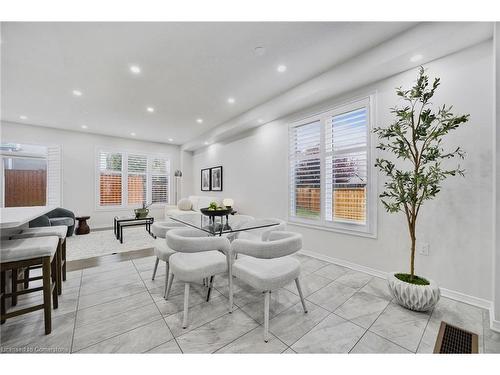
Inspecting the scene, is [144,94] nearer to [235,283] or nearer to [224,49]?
[224,49]

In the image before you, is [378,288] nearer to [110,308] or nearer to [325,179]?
[325,179]

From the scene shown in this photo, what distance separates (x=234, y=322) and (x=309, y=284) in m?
1.12

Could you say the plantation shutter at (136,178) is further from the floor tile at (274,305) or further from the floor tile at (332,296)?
the floor tile at (332,296)

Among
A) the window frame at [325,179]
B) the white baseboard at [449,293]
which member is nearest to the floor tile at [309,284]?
the white baseboard at [449,293]

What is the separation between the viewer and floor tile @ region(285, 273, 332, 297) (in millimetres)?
2296

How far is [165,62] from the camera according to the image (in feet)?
8.60

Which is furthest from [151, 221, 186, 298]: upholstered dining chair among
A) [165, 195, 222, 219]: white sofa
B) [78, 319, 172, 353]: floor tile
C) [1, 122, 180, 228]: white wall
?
[1, 122, 180, 228]: white wall

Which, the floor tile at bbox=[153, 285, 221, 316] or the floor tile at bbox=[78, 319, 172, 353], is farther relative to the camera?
the floor tile at bbox=[153, 285, 221, 316]

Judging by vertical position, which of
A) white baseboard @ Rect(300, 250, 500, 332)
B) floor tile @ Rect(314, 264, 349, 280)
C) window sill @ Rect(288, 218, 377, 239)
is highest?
window sill @ Rect(288, 218, 377, 239)

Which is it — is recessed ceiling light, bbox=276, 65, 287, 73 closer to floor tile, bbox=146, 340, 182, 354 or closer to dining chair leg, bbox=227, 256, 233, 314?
dining chair leg, bbox=227, 256, 233, 314

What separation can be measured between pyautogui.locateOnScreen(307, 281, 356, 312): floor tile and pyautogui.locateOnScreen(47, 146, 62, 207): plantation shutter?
6618mm

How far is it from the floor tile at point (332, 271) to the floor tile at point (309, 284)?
10 centimetres

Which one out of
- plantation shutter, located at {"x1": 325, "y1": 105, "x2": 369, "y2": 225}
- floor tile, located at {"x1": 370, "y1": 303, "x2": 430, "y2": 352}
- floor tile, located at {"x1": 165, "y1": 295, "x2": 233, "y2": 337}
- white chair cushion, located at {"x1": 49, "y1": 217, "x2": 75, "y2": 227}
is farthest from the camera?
white chair cushion, located at {"x1": 49, "y1": 217, "x2": 75, "y2": 227}
